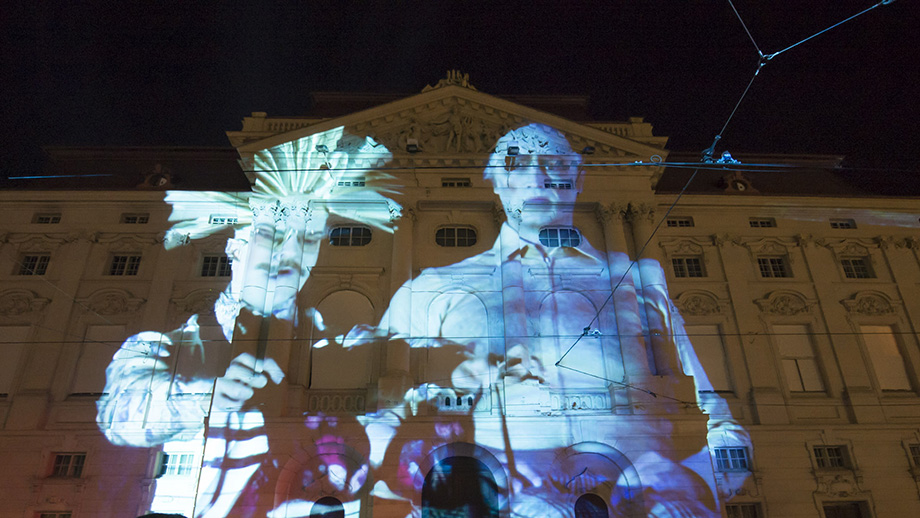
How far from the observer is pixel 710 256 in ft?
87.0

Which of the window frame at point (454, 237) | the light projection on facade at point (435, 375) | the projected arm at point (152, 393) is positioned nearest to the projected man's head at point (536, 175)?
the light projection on facade at point (435, 375)

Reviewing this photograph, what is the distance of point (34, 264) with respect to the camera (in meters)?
26.0

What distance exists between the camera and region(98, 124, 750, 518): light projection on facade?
19594 mm

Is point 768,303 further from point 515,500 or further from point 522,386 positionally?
point 515,500

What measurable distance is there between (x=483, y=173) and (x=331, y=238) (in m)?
6.60

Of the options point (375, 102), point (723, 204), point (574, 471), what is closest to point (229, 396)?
point (574, 471)

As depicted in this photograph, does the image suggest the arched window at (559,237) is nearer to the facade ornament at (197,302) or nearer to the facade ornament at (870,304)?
the facade ornament at (870,304)

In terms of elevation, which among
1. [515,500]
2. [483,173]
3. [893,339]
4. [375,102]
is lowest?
[515,500]

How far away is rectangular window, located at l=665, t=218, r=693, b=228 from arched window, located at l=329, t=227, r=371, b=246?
42.6 ft

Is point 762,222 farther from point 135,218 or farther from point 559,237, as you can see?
point 135,218

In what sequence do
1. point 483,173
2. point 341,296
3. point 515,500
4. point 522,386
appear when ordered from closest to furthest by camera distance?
point 515,500 < point 522,386 < point 341,296 < point 483,173

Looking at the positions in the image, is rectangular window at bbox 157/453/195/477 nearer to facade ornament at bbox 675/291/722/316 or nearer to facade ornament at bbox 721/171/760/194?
Answer: facade ornament at bbox 675/291/722/316

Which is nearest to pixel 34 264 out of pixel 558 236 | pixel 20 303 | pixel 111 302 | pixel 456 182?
pixel 20 303

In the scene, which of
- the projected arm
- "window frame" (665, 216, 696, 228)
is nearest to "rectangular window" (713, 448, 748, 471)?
"window frame" (665, 216, 696, 228)
